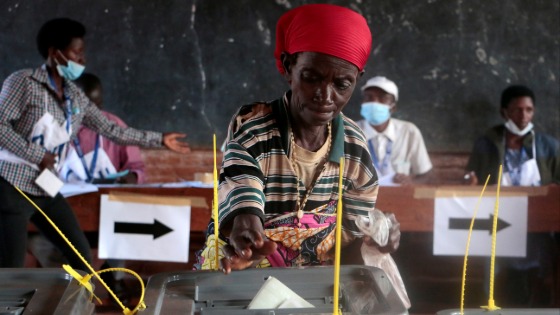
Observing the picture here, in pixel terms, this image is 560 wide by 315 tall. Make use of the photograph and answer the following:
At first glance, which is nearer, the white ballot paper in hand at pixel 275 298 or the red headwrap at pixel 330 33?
the white ballot paper in hand at pixel 275 298

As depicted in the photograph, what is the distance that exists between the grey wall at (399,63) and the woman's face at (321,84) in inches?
158

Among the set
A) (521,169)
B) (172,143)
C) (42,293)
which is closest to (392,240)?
(42,293)

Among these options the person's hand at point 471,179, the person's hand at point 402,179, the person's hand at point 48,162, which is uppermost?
the person's hand at point 471,179

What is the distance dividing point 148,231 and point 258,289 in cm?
283

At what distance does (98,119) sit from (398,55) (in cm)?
262

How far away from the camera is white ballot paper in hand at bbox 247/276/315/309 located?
1357mm

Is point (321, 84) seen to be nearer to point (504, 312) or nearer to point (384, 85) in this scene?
point (504, 312)

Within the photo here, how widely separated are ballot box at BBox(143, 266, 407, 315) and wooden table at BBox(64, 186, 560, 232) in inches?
105

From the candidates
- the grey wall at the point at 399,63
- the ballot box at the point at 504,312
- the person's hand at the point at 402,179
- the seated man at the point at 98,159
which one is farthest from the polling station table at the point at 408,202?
the ballot box at the point at 504,312

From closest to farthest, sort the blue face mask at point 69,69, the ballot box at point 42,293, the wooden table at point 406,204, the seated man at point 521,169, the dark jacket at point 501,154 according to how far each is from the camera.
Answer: the ballot box at point 42,293
the blue face mask at point 69,69
the wooden table at point 406,204
the seated man at point 521,169
the dark jacket at point 501,154

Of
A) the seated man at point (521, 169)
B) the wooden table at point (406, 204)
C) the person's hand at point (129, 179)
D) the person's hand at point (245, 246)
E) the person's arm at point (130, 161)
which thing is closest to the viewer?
the person's hand at point (245, 246)

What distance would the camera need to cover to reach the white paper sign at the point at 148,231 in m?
4.15

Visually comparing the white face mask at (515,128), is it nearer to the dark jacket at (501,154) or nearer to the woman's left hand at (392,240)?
the dark jacket at (501,154)

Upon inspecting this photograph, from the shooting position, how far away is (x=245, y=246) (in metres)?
1.50
